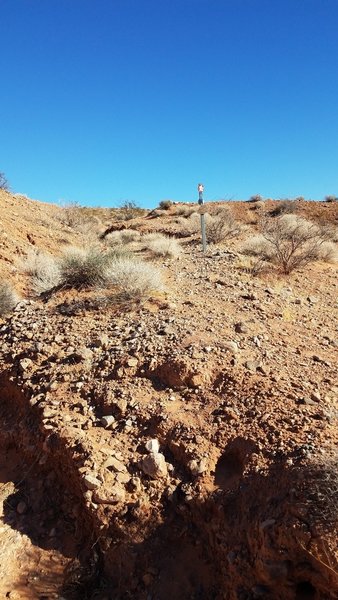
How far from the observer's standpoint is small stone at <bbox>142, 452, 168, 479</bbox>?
3281 millimetres

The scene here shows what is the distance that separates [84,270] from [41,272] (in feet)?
4.26

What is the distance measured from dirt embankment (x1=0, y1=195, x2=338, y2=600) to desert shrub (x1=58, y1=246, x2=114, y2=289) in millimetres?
1294

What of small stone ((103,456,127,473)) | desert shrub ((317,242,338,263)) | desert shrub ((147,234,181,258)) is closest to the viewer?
small stone ((103,456,127,473))

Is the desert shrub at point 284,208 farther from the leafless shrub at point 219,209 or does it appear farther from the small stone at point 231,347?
the small stone at point 231,347

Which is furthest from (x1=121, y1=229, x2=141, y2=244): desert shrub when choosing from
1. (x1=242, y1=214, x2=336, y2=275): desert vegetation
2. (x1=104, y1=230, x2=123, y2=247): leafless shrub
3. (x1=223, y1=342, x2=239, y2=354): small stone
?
(x1=223, y1=342, x2=239, y2=354): small stone

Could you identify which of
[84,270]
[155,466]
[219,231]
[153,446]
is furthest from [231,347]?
[219,231]

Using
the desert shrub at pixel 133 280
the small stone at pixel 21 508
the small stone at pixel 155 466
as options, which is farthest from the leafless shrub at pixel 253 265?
the small stone at pixel 21 508

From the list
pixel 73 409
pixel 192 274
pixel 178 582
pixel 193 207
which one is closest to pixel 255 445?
pixel 178 582

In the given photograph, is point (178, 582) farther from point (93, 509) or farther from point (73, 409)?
point (73, 409)

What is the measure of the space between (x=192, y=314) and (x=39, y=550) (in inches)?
119

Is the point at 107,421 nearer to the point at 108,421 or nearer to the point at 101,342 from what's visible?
the point at 108,421

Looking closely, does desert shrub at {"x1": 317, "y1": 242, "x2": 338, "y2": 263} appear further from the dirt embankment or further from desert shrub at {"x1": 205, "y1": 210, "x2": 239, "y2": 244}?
the dirt embankment

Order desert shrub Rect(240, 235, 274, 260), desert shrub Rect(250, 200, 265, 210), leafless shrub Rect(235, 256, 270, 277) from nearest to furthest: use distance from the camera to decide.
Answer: leafless shrub Rect(235, 256, 270, 277) → desert shrub Rect(240, 235, 274, 260) → desert shrub Rect(250, 200, 265, 210)

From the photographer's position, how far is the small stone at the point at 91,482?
10.8 ft
